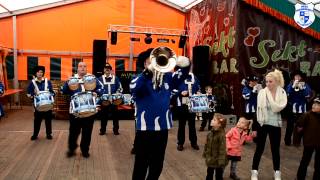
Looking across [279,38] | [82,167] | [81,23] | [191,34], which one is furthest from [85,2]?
[82,167]

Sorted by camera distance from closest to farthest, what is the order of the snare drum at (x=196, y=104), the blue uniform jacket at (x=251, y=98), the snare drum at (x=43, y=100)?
the snare drum at (x=196, y=104) < the snare drum at (x=43, y=100) < the blue uniform jacket at (x=251, y=98)

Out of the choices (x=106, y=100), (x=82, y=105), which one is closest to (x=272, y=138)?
(x=82, y=105)

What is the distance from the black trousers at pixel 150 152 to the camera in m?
4.46

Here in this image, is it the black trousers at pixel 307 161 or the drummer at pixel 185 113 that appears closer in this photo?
the black trousers at pixel 307 161

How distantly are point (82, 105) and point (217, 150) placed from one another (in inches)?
114

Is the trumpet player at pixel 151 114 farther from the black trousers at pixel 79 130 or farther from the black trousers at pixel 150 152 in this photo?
the black trousers at pixel 79 130

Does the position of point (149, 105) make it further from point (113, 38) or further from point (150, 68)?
point (113, 38)

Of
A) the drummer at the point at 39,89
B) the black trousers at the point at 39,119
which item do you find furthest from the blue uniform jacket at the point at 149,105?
the black trousers at the point at 39,119

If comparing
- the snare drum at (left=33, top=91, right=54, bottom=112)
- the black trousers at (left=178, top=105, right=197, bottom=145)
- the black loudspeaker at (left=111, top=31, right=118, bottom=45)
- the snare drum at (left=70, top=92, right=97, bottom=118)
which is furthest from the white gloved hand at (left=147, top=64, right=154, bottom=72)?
the black loudspeaker at (left=111, top=31, right=118, bottom=45)

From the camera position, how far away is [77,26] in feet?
65.0

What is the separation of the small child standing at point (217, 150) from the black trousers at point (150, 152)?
1.25m

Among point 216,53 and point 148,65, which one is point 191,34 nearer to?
point 216,53

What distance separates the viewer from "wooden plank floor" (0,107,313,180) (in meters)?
6.55

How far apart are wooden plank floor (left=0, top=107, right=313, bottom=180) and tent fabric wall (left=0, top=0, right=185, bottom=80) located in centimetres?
914
